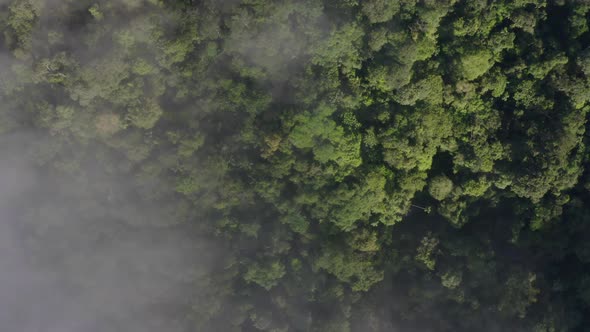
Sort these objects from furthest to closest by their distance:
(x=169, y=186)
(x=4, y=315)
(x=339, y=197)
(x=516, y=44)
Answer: (x=4, y=315)
(x=169, y=186)
(x=339, y=197)
(x=516, y=44)

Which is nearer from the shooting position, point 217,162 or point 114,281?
point 217,162

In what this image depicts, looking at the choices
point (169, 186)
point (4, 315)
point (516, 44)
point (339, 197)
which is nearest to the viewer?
point (516, 44)

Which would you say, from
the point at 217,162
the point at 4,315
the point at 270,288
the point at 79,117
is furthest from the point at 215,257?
the point at 4,315

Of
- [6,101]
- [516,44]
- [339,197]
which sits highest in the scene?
[6,101]

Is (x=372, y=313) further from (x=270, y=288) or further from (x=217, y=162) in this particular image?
(x=217, y=162)

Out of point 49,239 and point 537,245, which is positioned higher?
point 49,239

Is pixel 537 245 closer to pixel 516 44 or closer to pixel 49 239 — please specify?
pixel 516 44
